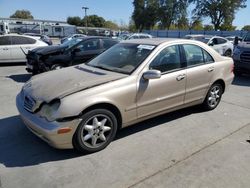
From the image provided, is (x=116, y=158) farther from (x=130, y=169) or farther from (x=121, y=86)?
(x=121, y=86)

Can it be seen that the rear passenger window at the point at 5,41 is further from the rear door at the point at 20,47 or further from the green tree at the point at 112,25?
the green tree at the point at 112,25

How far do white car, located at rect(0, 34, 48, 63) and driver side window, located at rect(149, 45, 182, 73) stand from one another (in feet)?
30.0

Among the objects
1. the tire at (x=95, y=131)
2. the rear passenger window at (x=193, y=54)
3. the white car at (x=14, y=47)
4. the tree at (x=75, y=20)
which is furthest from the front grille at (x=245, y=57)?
the tree at (x=75, y=20)

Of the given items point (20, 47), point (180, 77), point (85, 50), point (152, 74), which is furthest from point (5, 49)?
point (152, 74)

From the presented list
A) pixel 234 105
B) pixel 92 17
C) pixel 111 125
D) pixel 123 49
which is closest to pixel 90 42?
pixel 123 49

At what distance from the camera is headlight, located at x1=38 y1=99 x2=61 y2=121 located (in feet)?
11.1

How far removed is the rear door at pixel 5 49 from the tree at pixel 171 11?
5756 cm

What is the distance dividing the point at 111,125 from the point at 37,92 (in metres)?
1.18

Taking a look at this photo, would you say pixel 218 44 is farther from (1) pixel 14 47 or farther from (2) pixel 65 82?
(2) pixel 65 82

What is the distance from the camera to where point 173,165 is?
3.44m

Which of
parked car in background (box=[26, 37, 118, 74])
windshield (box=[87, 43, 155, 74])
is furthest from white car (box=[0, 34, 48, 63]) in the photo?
windshield (box=[87, 43, 155, 74])

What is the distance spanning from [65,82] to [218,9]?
6018 cm

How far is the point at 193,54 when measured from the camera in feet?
16.4

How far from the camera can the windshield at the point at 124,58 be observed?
4281 mm
